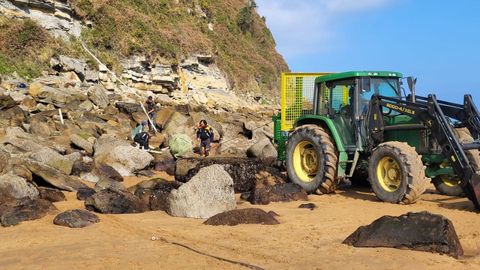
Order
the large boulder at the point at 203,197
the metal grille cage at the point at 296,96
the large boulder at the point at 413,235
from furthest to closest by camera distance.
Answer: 1. the metal grille cage at the point at 296,96
2. the large boulder at the point at 203,197
3. the large boulder at the point at 413,235

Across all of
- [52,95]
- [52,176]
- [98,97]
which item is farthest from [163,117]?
[52,176]

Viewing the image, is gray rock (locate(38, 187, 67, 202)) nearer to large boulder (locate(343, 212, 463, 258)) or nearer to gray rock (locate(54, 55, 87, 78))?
large boulder (locate(343, 212, 463, 258))

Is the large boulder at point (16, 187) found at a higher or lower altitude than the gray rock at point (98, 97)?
lower

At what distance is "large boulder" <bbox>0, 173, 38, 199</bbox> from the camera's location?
27.7 ft

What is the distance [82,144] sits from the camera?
1506cm

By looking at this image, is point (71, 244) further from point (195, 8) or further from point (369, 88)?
point (195, 8)

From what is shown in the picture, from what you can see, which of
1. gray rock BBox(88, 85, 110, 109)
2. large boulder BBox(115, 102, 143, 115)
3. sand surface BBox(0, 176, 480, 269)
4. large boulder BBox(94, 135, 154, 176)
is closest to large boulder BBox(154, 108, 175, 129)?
large boulder BBox(115, 102, 143, 115)

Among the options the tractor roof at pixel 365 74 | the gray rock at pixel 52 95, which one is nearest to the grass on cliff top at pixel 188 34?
the gray rock at pixel 52 95

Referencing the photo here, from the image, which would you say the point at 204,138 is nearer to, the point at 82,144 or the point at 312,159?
the point at 82,144

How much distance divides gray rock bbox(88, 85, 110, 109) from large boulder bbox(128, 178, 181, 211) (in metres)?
13.7

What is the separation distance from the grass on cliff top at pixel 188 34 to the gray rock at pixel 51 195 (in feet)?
71.8

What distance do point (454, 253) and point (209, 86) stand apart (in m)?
33.7

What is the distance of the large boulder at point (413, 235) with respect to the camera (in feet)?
17.6

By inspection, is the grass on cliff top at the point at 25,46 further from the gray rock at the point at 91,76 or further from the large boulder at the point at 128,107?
the large boulder at the point at 128,107
